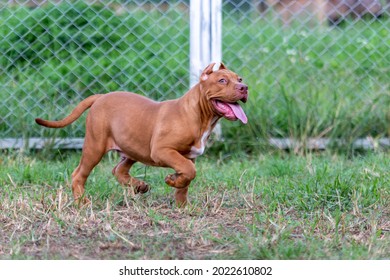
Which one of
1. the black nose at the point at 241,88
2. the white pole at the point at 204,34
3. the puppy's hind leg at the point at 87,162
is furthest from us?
the white pole at the point at 204,34

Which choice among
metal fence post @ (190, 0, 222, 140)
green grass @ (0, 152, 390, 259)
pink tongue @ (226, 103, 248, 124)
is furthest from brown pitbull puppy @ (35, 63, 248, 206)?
metal fence post @ (190, 0, 222, 140)

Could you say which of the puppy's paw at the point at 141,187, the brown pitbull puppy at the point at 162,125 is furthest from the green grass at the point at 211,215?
the brown pitbull puppy at the point at 162,125

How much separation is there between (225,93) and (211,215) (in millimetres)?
759

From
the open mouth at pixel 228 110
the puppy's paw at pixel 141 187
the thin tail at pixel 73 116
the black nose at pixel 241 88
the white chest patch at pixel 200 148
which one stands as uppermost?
the black nose at pixel 241 88

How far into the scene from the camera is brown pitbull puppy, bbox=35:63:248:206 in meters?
4.90

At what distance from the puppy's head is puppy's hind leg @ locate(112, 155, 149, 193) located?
798 millimetres

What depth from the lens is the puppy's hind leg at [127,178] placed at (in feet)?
17.7

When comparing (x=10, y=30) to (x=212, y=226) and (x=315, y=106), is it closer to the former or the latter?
(x=315, y=106)

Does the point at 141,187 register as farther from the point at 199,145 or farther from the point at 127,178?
the point at 199,145

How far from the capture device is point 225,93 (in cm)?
486

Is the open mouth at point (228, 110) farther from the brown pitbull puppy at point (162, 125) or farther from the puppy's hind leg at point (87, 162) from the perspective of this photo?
the puppy's hind leg at point (87, 162)

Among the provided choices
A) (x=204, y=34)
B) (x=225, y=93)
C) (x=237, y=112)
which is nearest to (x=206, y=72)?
(x=225, y=93)
